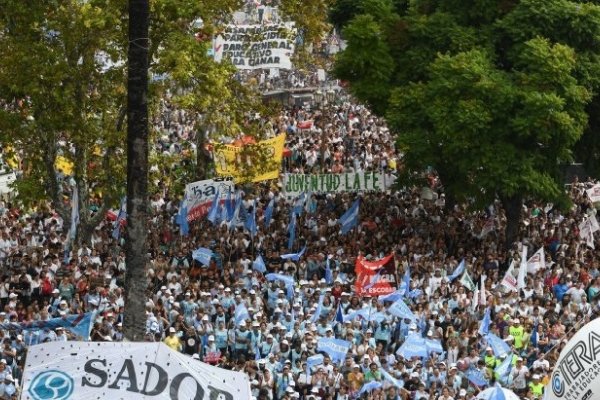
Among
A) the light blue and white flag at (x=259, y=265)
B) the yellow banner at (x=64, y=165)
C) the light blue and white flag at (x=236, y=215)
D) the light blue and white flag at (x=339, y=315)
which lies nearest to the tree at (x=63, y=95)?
the yellow banner at (x=64, y=165)

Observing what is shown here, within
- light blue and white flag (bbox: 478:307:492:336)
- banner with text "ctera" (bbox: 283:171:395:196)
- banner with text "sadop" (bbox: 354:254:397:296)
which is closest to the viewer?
light blue and white flag (bbox: 478:307:492:336)

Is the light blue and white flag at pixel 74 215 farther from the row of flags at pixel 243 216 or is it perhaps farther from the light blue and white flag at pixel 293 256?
the light blue and white flag at pixel 293 256

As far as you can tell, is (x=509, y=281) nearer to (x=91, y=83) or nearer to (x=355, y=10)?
(x=91, y=83)

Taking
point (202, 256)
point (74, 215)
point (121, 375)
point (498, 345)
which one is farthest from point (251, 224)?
point (121, 375)

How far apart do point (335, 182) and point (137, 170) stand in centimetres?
1919

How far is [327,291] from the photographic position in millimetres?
30375

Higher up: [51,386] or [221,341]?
[51,386]

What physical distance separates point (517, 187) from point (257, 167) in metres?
5.84

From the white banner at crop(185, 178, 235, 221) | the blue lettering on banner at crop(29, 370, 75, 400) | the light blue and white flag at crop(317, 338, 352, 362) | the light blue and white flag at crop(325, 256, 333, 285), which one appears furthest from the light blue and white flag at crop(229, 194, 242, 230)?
the blue lettering on banner at crop(29, 370, 75, 400)

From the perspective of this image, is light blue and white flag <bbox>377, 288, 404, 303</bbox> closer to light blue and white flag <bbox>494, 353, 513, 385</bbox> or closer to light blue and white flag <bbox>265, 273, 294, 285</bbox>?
light blue and white flag <bbox>265, 273, 294, 285</bbox>

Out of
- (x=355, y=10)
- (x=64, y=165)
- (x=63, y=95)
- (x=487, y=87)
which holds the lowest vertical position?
(x=64, y=165)

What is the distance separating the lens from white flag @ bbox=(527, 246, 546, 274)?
1276 inches

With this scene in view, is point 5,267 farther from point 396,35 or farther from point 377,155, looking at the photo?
point 377,155

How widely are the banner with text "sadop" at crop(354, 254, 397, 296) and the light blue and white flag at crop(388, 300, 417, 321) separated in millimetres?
1542
